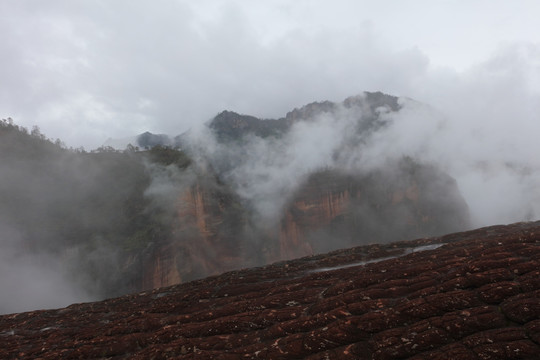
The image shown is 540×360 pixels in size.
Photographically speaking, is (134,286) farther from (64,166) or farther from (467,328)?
(467,328)

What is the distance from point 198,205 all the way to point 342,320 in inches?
2464

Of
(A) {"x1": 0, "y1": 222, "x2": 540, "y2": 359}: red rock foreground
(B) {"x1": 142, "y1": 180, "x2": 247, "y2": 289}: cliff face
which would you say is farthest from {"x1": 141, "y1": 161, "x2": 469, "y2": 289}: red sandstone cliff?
(A) {"x1": 0, "y1": 222, "x2": 540, "y2": 359}: red rock foreground

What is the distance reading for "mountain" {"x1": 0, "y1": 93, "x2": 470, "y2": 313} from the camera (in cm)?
6094

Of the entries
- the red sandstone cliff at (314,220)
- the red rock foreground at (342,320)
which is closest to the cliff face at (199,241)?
the red sandstone cliff at (314,220)

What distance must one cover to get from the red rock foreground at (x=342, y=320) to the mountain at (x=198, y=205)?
38976 millimetres

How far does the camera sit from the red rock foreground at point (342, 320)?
10.3 meters

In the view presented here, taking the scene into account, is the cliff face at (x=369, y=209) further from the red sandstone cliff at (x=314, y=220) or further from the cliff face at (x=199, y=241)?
the cliff face at (x=199, y=241)

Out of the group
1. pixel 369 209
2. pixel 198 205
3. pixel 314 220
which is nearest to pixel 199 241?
pixel 198 205

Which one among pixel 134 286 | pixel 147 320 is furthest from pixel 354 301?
pixel 134 286

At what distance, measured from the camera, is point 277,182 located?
9719 cm

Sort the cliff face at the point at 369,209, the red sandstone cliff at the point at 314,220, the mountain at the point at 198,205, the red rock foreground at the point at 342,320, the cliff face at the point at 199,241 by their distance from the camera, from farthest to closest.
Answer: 1. the cliff face at the point at 369,209
2. the red sandstone cliff at the point at 314,220
3. the cliff face at the point at 199,241
4. the mountain at the point at 198,205
5. the red rock foreground at the point at 342,320

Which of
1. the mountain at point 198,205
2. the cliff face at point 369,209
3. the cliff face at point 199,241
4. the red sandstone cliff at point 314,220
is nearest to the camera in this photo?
the mountain at point 198,205

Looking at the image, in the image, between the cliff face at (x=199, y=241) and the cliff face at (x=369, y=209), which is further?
the cliff face at (x=369, y=209)

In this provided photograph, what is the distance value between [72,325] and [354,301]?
2256cm
